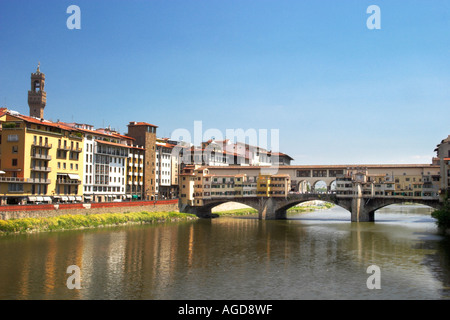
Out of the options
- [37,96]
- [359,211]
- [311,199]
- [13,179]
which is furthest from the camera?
[37,96]

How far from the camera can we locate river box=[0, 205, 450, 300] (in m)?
31.4

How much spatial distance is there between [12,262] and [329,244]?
33456 millimetres

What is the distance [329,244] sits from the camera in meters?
54.1

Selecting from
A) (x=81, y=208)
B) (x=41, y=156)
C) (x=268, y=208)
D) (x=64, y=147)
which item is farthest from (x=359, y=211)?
(x=41, y=156)

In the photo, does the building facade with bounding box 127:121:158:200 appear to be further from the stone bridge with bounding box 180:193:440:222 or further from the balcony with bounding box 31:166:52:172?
the balcony with bounding box 31:166:52:172

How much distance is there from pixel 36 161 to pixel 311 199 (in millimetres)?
48962

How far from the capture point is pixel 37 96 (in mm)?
108000

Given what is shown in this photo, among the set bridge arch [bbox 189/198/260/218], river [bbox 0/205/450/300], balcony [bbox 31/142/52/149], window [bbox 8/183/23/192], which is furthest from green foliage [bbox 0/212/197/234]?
balcony [bbox 31/142/52/149]

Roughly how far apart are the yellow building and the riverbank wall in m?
4.56

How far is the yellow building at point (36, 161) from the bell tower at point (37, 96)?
113 feet
